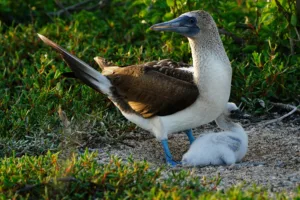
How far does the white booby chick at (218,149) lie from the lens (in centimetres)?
581

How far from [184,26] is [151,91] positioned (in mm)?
600

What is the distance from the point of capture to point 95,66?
7641 millimetres

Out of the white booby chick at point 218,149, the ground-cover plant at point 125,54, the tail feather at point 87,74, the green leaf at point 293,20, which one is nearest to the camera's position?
the white booby chick at point 218,149

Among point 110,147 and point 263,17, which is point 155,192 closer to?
point 110,147

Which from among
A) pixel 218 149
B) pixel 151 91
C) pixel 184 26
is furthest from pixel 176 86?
pixel 218 149

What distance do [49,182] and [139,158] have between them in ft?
4.40

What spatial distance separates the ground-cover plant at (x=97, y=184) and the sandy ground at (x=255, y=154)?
352mm

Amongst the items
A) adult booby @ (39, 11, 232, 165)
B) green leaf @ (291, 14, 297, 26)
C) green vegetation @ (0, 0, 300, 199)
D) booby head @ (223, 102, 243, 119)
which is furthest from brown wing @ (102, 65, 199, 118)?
Result: green leaf @ (291, 14, 297, 26)

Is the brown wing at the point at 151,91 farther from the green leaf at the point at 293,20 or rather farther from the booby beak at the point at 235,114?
the green leaf at the point at 293,20

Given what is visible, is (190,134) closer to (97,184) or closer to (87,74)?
(87,74)

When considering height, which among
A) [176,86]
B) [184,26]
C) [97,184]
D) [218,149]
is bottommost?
[218,149]

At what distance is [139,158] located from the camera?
6.02 meters

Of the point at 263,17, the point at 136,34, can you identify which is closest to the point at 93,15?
the point at 136,34

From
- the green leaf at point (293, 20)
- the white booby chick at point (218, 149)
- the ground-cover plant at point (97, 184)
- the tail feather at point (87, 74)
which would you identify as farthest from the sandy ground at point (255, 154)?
the green leaf at point (293, 20)
